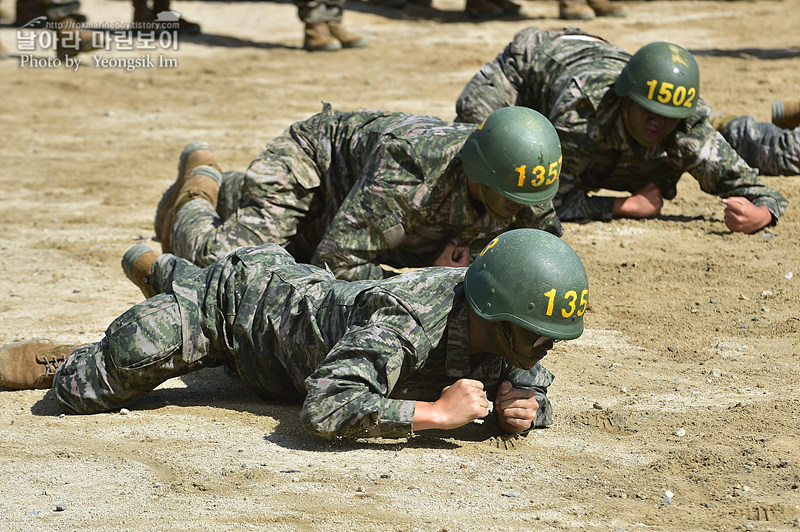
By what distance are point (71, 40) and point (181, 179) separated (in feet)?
23.2

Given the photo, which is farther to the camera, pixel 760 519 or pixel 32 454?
pixel 32 454

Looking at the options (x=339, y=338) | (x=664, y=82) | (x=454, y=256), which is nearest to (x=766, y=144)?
(x=664, y=82)

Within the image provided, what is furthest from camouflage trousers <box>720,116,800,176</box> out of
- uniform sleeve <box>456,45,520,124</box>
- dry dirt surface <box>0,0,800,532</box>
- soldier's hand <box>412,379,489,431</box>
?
soldier's hand <box>412,379,489,431</box>

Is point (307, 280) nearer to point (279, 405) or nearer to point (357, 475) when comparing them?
point (279, 405)

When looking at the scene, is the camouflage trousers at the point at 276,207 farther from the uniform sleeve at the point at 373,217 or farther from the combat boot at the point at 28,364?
the combat boot at the point at 28,364

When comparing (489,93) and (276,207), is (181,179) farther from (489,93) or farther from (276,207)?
(489,93)

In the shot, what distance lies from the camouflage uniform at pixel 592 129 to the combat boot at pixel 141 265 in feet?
8.85

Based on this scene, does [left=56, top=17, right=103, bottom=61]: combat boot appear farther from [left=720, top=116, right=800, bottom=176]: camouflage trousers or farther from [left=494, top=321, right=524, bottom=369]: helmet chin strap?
[left=494, top=321, right=524, bottom=369]: helmet chin strap

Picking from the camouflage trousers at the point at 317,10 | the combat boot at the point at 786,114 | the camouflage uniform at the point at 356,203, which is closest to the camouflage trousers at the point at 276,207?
the camouflage uniform at the point at 356,203

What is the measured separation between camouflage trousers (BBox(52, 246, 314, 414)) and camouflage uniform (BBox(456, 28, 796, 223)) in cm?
298

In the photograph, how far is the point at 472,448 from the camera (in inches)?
157

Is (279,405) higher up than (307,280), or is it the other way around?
(307,280)

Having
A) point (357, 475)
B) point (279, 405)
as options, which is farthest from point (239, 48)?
point (357, 475)

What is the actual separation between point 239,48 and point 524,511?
11.2m
